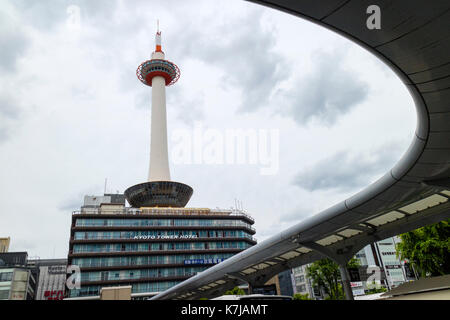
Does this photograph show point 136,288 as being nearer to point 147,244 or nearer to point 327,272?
point 147,244

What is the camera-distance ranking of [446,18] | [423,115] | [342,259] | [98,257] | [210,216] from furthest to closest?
[210,216] < [98,257] < [342,259] < [423,115] < [446,18]

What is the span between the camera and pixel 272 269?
3072 centimetres

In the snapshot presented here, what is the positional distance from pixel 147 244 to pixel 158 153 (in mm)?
32069

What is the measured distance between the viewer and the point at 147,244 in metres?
75.6

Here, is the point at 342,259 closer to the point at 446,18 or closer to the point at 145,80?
the point at 446,18

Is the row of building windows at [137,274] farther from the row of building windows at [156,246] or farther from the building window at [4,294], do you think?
the building window at [4,294]

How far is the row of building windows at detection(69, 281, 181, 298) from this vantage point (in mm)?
67062

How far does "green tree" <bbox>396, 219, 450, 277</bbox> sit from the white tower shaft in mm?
75669

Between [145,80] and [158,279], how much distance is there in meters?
66.3

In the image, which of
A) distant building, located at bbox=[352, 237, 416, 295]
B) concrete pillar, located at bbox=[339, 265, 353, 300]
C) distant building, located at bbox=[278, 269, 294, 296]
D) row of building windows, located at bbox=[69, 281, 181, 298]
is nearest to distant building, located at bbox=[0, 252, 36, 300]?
row of building windows, located at bbox=[69, 281, 181, 298]

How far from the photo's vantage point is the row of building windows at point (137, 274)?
2702 inches

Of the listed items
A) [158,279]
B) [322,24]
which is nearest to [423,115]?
[322,24]

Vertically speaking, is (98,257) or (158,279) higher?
(98,257)

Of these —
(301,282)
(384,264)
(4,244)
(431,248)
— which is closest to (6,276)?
(4,244)
